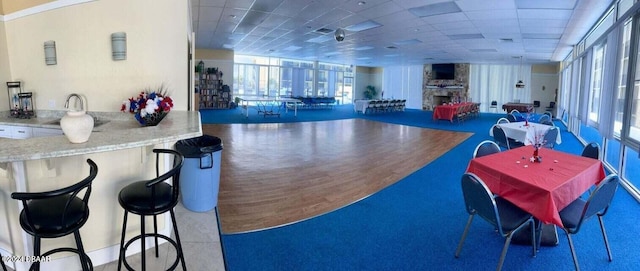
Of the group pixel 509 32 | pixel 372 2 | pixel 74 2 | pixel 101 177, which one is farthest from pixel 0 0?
pixel 509 32

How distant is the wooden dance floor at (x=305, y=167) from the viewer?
3371 mm

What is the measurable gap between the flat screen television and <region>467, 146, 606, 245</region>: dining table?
1549cm

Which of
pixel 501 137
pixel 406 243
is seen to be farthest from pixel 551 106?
pixel 406 243

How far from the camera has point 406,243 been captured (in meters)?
2.67

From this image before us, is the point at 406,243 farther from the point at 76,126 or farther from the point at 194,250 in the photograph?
the point at 76,126

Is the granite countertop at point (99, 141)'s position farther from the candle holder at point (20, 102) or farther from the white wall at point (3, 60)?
the white wall at point (3, 60)

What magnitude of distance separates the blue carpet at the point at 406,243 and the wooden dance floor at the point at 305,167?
1.00ft

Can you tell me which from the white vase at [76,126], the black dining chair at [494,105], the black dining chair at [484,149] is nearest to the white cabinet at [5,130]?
the white vase at [76,126]

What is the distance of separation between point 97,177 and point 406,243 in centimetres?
237

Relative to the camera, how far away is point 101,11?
122 inches

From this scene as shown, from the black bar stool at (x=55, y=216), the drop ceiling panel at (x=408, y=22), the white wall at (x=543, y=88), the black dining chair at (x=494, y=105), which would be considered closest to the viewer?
the black bar stool at (x=55, y=216)

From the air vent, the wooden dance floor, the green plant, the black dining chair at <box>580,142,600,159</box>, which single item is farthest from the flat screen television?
the black dining chair at <box>580,142,600,159</box>

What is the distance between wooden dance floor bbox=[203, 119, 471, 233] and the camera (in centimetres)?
337

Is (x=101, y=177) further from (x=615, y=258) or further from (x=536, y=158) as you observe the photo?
(x=615, y=258)
